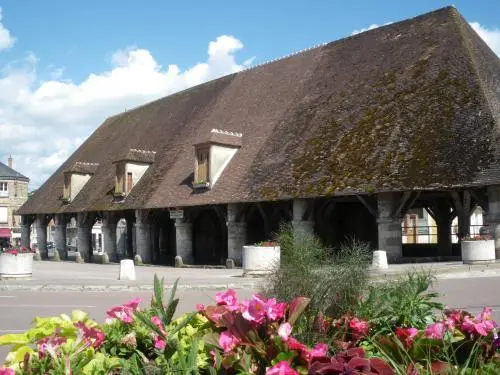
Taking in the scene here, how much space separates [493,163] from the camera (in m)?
15.8

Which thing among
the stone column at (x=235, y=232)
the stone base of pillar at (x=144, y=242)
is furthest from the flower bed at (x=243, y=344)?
the stone base of pillar at (x=144, y=242)

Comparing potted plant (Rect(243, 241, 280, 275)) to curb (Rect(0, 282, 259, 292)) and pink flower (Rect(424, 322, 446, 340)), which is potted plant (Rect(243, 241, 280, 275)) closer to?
curb (Rect(0, 282, 259, 292))

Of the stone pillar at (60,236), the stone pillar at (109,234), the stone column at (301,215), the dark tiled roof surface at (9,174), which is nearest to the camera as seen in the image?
the stone column at (301,215)

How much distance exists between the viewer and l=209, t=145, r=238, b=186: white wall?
76.2 ft

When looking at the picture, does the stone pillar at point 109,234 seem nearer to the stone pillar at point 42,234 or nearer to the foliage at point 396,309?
the stone pillar at point 42,234

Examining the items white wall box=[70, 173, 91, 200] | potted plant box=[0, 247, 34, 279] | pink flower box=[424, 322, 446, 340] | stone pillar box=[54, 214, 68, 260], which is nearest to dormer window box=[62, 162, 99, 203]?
white wall box=[70, 173, 91, 200]

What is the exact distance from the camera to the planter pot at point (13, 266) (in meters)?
16.9

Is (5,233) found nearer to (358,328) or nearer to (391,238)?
(391,238)

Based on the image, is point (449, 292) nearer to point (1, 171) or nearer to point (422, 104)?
point (422, 104)

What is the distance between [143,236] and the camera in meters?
27.3

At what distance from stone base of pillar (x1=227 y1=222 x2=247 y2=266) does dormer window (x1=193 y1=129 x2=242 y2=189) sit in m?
1.87

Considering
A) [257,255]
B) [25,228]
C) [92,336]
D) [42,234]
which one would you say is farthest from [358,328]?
[25,228]

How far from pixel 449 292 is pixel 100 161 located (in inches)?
1024

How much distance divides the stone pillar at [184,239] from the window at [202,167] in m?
2.25
